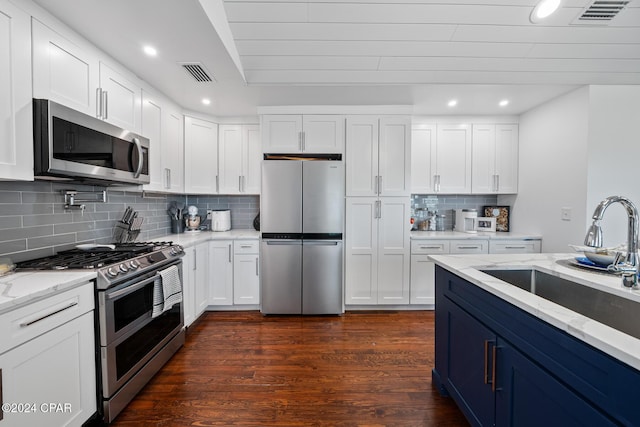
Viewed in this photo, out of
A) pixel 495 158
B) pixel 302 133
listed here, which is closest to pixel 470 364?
pixel 302 133

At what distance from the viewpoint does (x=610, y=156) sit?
2.60m

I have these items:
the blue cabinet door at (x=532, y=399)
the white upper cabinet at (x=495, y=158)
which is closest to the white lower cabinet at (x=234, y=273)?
the blue cabinet door at (x=532, y=399)

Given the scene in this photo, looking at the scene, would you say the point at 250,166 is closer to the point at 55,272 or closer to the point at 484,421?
the point at 55,272

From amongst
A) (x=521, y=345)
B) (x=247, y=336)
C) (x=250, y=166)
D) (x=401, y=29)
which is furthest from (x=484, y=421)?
(x=250, y=166)

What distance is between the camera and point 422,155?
11.8ft

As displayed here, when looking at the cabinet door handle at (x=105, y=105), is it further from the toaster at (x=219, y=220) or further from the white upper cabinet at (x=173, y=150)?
the toaster at (x=219, y=220)

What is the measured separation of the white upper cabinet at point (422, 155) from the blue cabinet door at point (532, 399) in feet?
8.58

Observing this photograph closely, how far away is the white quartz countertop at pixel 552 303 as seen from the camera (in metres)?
0.75

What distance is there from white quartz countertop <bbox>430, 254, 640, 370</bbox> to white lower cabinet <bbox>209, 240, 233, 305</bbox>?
7.40 feet

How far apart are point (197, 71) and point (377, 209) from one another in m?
2.23

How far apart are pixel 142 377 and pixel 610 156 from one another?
4.28m

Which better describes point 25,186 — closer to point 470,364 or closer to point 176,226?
point 176,226

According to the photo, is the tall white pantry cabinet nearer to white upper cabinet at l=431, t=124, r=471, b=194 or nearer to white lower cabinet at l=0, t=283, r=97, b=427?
white upper cabinet at l=431, t=124, r=471, b=194

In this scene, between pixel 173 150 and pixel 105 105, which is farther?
pixel 173 150
